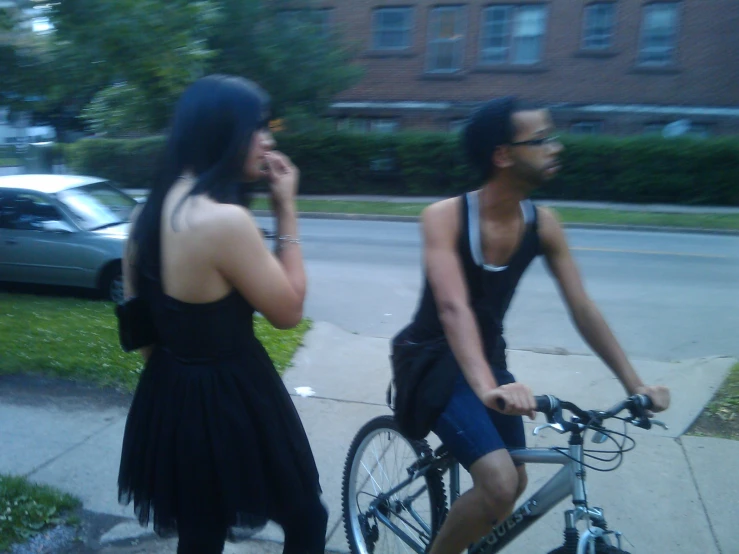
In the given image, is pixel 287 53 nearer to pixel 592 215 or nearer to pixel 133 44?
pixel 592 215

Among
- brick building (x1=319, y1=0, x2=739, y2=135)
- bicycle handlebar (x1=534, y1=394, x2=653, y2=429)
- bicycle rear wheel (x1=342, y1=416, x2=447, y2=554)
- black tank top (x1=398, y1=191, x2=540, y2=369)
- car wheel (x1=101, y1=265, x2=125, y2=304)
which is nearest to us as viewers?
bicycle handlebar (x1=534, y1=394, x2=653, y2=429)

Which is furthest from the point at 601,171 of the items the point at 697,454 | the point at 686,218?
the point at 697,454

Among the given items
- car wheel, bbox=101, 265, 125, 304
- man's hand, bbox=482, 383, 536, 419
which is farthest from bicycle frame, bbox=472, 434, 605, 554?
car wheel, bbox=101, 265, 125, 304

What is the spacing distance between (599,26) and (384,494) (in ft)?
74.2

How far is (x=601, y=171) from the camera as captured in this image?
20.7 metres

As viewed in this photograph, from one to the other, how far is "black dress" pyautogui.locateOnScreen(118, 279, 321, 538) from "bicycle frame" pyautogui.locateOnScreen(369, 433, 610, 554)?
658mm

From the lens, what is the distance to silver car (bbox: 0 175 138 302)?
8.75 metres

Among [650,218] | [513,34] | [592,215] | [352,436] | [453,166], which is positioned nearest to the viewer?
[352,436]

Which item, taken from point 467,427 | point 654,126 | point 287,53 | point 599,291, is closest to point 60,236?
point 599,291

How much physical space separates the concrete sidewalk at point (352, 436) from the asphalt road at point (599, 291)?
3.53ft

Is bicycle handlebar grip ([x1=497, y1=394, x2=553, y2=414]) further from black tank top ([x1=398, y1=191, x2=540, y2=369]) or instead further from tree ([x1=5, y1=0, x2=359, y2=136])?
tree ([x1=5, y1=0, x2=359, y2=136])

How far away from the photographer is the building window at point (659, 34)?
74.4 ft

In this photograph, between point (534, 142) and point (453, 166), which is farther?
point (453, 166)

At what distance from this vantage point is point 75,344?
621cm
